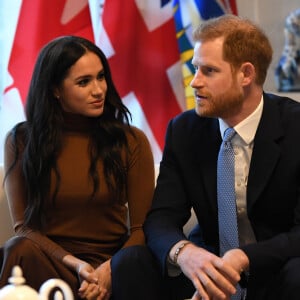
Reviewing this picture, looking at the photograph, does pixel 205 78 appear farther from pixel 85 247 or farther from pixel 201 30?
pixel 85 247

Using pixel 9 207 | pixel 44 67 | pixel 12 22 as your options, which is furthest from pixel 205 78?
pixel 12 22

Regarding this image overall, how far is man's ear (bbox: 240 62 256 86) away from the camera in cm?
163

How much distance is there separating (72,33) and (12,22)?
25 cm

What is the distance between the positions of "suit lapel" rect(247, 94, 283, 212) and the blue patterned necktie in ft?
0.16

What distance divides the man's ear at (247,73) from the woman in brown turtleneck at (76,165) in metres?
0.41

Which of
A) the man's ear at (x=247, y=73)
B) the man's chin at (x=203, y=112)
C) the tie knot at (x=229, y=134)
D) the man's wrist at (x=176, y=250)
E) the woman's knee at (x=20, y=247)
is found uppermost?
the man's ear at (x=247, y=73)

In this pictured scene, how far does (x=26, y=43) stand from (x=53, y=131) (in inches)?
20.8

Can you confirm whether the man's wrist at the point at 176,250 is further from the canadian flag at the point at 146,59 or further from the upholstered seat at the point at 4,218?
the canadian flag at the point at 146,59

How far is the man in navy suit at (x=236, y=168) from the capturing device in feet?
4.99

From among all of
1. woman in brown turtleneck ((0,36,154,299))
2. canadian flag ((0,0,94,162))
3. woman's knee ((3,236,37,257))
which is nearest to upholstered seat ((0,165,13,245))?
woman in brown turtleneck ((0,36,154,299))

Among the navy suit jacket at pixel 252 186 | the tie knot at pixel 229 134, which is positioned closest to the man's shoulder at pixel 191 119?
the navy suit jacket at pixel 252 186

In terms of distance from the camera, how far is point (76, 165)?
182cm

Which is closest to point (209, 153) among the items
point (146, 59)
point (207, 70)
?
point (207, 70)

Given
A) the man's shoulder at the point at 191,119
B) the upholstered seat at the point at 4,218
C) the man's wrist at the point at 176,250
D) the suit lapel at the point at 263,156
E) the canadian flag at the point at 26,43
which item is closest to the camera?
the man's wrist at the point at 176,250
